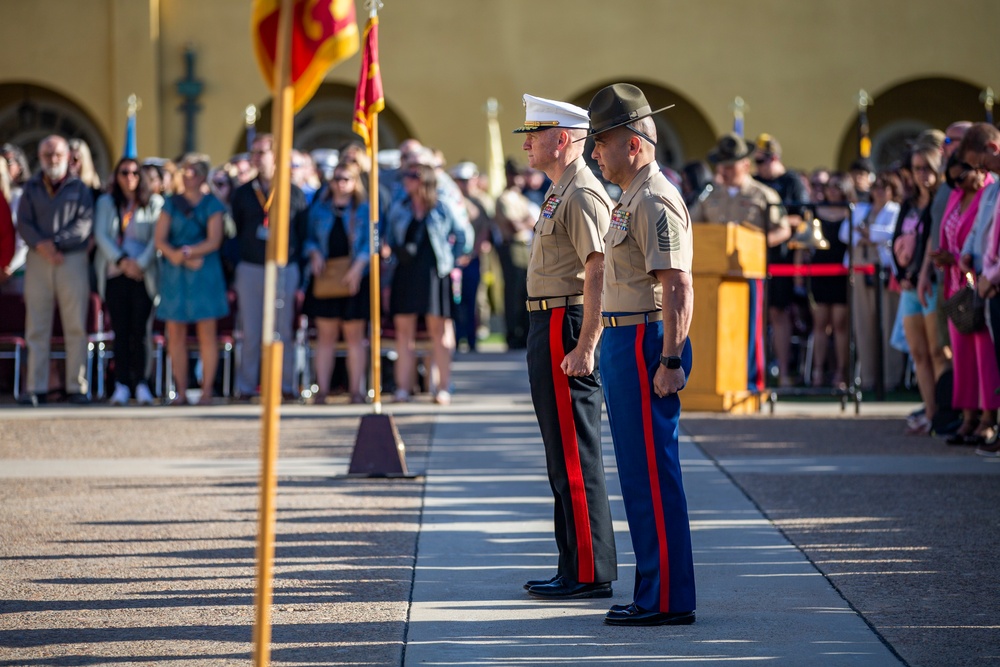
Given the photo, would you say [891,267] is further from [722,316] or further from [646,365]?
[646,365]

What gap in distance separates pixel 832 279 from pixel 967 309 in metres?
5.22

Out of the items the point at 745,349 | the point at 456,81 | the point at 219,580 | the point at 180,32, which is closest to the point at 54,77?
the point at 180,32

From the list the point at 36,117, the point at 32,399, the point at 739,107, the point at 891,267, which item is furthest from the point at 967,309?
the point at 36,117

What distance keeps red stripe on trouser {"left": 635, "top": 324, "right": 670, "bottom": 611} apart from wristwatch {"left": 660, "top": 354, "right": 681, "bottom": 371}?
12 centimetres

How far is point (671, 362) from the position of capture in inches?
224

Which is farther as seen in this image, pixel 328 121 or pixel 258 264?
pixel 328 121

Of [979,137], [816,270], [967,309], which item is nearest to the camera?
[979,137]

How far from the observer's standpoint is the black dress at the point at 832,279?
51.5 feet

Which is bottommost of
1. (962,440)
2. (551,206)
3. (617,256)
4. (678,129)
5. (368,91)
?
(962,440)

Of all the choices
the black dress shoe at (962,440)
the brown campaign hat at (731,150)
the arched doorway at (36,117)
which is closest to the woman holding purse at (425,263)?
the brown campaign hat at (731,150)

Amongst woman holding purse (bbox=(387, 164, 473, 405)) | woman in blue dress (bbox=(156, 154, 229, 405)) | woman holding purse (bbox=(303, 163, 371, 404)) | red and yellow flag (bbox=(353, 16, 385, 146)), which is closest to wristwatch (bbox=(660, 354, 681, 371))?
red and yellow flag (bbox=(353, 16, 385, 146))

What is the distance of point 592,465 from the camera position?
6414 millimetres

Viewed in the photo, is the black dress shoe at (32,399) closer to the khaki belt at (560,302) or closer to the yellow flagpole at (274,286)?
the khaki belt at (560,302)

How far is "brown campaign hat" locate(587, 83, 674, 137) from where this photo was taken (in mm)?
5918
